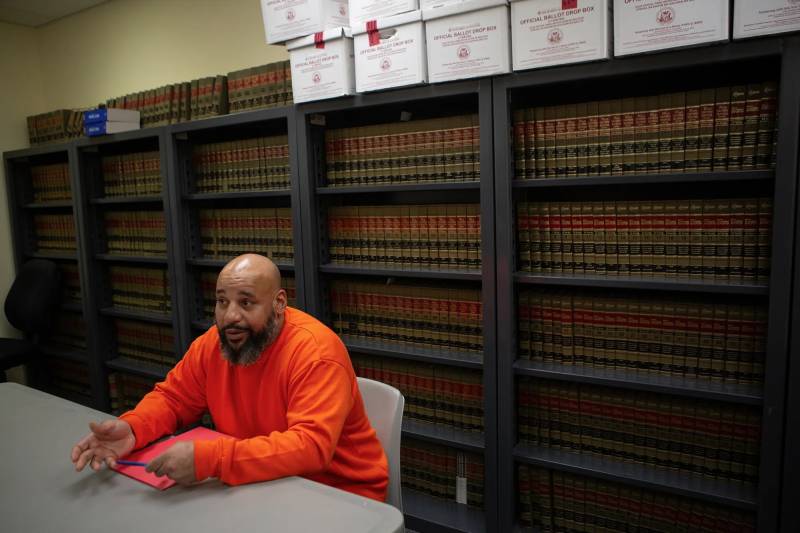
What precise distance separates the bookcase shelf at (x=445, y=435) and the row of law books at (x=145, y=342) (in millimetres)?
1640

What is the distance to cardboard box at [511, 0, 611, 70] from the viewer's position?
1.69m

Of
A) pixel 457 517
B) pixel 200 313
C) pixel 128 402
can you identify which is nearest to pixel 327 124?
pixel 200 313

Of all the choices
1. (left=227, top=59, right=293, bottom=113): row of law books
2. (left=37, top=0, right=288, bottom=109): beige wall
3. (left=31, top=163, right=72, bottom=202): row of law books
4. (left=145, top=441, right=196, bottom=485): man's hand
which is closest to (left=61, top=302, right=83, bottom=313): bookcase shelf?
(left=31, top=163, right=72, bottom=202): row of law books

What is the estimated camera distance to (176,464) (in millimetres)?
1180

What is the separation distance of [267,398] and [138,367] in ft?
7.34

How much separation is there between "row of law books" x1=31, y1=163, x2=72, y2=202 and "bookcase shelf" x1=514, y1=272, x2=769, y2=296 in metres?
3.10

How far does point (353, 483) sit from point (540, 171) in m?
1.28

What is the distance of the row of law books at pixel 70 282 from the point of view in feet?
12.3

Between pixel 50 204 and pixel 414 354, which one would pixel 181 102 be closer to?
pixel 50 204

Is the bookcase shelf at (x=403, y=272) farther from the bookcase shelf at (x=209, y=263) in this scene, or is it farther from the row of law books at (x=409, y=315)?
the bookcase shelf at (x=209, y=263)

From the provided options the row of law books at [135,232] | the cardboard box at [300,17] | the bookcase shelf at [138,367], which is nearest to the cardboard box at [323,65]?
the cardboard box at [300,17]

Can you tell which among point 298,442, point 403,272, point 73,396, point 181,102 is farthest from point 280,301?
point 73,396

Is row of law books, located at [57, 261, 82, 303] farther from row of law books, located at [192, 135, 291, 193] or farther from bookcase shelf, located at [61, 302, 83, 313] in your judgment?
row of law books, located at [192, 135, 291, 193]

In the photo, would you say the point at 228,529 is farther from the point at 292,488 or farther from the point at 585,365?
the point at 585,365
